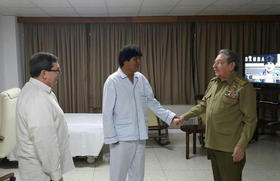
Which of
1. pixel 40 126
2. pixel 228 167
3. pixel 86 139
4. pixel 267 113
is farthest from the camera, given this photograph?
pixel 267 113

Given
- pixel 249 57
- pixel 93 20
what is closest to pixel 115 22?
pixel 93 20

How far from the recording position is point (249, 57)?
513 cm

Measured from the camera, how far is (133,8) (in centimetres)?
462

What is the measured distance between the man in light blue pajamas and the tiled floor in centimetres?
124

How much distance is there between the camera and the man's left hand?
6.52 ft

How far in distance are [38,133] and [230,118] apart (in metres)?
1.37

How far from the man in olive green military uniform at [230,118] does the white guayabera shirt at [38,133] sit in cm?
117

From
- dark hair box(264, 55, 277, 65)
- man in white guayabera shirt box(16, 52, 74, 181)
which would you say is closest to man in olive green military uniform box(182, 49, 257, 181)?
man in white guayabera shirt box(16, 52, 74, 181)

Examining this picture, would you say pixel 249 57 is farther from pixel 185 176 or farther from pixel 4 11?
pixel 4 11

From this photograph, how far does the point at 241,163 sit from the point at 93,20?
162 inches

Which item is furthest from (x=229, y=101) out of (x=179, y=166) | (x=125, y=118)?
(x=179, y=166)

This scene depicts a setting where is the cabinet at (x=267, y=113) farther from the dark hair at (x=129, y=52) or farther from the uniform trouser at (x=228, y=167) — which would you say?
the dark hair at (x=129, y=52)

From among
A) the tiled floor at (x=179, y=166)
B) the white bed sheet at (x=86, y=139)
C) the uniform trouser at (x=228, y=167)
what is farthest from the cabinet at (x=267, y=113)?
the uniform trouser at (x=228, y=167)

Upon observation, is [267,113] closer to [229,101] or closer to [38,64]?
[229,101]
